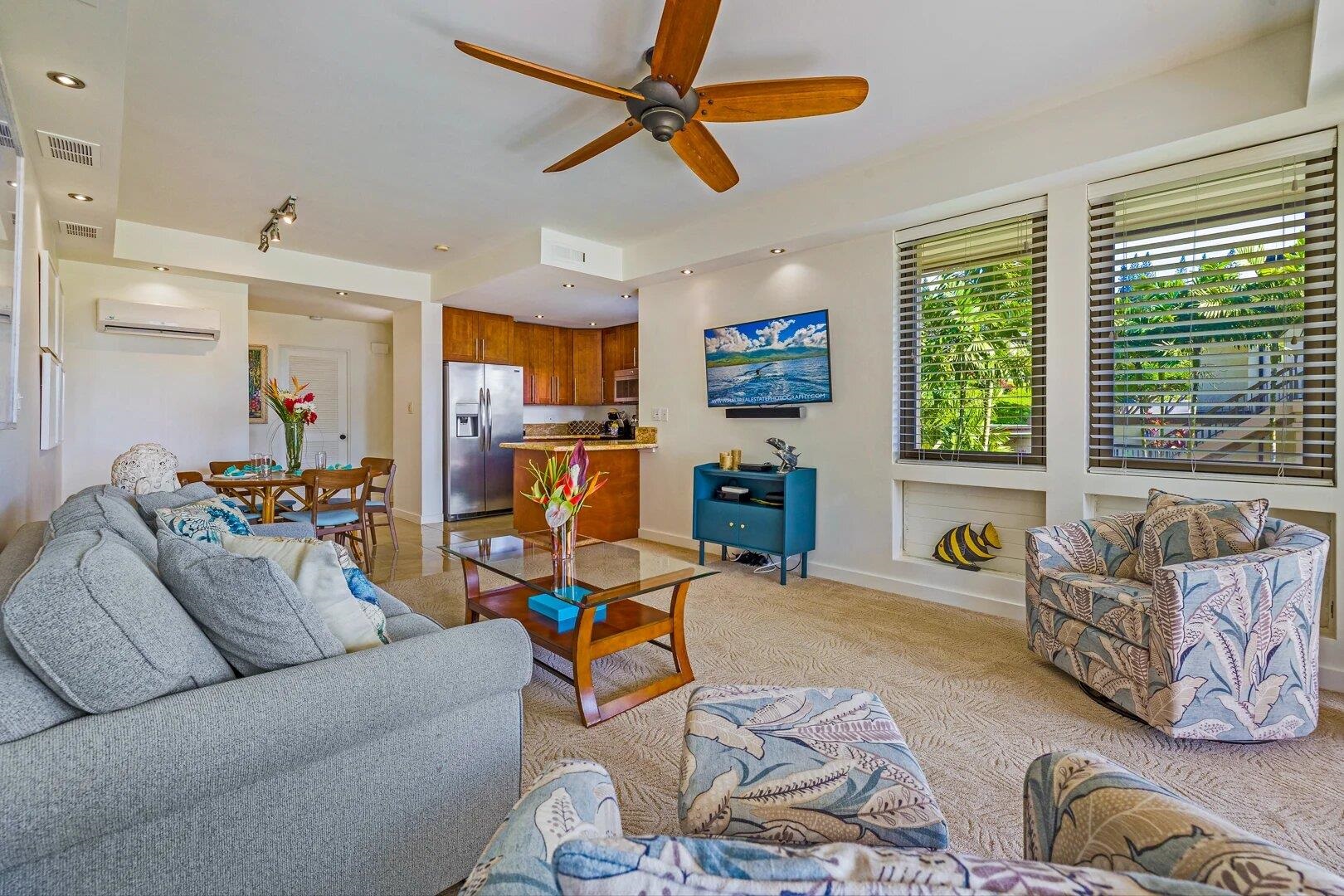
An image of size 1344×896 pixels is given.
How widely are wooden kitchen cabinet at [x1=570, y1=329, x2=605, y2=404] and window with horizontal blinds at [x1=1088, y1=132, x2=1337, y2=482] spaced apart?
18.8 ft

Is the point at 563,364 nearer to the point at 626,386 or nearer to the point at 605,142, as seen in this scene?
the point at 626,386

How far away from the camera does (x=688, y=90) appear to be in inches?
93.7

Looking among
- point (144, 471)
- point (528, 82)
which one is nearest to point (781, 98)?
point (528, 82)

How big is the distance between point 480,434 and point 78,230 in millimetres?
3602

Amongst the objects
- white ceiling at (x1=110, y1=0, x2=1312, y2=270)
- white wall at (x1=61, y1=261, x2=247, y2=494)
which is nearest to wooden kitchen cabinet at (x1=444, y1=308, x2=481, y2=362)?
white wall at (x1=61, y1=261, x2=247, y2=494)

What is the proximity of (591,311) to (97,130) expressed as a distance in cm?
452

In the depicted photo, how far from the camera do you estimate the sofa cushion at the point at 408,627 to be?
5.81ft

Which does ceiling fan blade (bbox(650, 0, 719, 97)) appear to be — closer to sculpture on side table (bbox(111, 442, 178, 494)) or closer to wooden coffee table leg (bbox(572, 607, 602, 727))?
Answer: wooden coffee table leg (bbox(572, 607, 602, 727))

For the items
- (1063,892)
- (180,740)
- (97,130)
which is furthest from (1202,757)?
(97,130)

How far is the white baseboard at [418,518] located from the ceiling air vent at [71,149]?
4.11 m

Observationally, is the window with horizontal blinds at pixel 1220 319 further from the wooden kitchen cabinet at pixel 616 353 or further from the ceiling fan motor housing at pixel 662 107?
the wooden kitchen cabinet at pixel 616 353

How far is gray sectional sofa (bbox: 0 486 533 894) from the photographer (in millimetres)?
972

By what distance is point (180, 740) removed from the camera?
1.05 meters

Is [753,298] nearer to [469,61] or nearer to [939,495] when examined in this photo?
[939,495]
